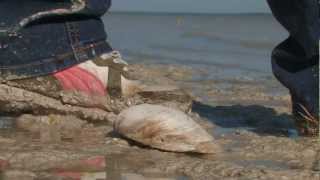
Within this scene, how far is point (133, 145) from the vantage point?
9.41ft

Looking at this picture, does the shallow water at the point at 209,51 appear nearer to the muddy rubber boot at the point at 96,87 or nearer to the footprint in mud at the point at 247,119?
the footprint in mud at the point at 247,119

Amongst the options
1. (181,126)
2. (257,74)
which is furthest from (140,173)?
(257,74)

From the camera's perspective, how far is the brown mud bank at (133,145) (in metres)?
2.47

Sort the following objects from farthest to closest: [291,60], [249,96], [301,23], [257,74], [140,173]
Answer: [257,74] → [249,96] → [291,60] → [301,23] → [140,173]

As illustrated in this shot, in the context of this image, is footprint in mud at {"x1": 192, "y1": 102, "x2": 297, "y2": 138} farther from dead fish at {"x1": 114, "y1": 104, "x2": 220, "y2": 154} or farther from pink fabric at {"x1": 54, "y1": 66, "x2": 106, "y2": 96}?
pink fabric at {"x1": 54, "y1": 66, "x2": 106, "y2": 96}

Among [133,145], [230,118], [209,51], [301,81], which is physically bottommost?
[209,51]

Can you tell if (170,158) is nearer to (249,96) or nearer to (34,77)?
(34,77)

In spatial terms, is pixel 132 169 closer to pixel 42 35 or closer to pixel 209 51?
pixel 42 35

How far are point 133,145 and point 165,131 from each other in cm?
14

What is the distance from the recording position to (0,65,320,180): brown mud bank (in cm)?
247

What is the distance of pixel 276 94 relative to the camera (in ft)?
14.6

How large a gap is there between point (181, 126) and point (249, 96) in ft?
5.07

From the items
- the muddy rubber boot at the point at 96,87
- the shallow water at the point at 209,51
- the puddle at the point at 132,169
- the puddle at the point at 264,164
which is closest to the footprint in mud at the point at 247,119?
the muddy rubber boot at the point at 96,87

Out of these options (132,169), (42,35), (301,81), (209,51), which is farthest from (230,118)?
(209,51)
